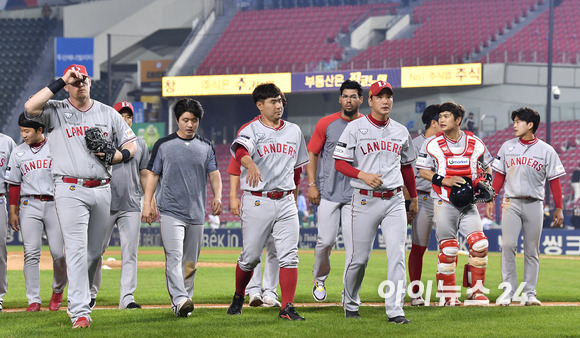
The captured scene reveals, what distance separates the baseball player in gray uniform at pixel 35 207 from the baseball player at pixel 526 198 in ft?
16.1

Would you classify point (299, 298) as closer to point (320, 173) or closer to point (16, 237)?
point (320, 173)

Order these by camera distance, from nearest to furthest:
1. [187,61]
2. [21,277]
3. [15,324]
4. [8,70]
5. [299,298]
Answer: [15,324] → [299,298] → [21,277] → [187,61] → [8,70]

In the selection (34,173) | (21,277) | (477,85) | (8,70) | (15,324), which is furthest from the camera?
(8,70)

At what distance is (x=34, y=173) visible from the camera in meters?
8.93

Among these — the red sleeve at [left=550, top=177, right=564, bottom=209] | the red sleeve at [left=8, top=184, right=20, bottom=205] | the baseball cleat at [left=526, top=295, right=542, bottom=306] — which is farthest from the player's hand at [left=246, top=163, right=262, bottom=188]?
the red sleeve at [left=550, top=177, right=564, bottom=209]

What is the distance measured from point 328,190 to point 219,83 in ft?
98.8

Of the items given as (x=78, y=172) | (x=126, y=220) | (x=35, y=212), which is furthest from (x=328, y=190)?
(x=35, y=212)

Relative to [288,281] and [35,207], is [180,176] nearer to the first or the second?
[288,281]

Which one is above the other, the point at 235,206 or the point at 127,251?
the point at 235,206

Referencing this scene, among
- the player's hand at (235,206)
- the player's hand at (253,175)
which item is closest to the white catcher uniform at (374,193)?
the player's hand at (253,175)

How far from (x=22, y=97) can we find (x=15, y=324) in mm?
39837

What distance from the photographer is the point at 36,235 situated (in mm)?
8859

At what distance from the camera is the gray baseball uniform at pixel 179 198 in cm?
787

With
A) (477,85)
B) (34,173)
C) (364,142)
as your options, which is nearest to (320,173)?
(364,142)
